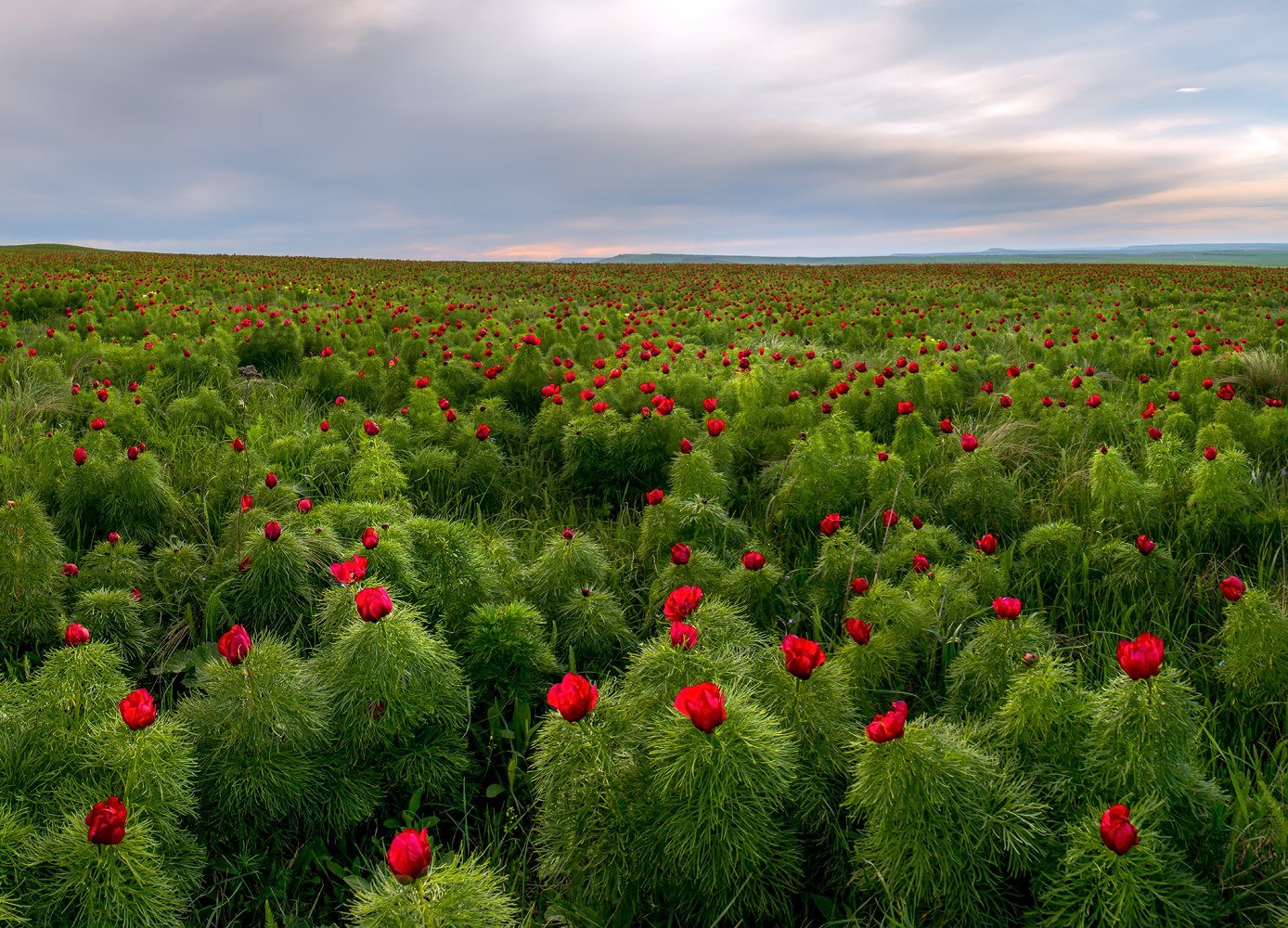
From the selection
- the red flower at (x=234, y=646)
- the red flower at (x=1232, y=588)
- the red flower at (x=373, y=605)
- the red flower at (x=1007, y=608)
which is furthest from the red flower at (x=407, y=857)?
the red flower at (x=1232, y=588)

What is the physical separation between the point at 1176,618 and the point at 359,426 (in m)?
4.98

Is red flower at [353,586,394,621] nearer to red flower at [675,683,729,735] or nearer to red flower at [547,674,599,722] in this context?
red flower at [547,674,599,722]

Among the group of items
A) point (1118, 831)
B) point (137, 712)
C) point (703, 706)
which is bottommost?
point (1118, 831)

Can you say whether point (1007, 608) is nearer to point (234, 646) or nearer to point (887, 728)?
point (887, 728)

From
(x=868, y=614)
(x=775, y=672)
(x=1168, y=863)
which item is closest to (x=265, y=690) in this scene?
(x=775, y=672)

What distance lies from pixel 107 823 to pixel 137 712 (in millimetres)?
291

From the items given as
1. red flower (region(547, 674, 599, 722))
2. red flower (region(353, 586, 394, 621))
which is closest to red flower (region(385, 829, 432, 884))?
red flower (region(547, 674, 599, 722))

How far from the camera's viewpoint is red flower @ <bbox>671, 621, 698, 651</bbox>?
2.02 m

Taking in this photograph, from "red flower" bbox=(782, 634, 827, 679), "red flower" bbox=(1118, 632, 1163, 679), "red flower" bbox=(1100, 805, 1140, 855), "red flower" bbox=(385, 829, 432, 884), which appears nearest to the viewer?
"red flower" bbox=(385, 829, 432, 884)

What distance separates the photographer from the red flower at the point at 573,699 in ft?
5.70

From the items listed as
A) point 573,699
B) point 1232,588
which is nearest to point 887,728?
point 573,699

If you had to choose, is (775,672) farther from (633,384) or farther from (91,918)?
(633,384)

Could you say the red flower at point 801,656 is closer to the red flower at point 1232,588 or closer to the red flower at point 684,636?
the red flower at point 684,636

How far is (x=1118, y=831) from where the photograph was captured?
1.51 m
